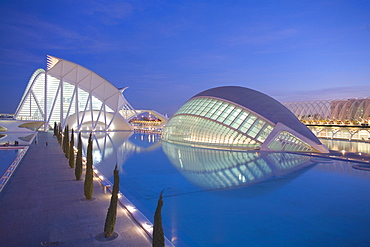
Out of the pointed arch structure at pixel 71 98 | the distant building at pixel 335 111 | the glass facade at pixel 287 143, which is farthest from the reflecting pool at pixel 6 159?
the distant building at pixel 335 111

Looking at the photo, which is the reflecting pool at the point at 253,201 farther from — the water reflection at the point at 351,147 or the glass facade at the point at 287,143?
the water reflection at the point at 351,147

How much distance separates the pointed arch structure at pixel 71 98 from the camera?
161 ft

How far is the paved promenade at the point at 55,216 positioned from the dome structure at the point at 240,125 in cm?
1731

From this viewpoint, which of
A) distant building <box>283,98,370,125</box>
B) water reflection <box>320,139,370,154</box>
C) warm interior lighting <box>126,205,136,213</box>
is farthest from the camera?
distant building <box>283,98,370,125</box>

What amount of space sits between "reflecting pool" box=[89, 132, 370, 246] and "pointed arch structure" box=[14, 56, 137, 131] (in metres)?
37.1

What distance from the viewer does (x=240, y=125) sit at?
87.8ft

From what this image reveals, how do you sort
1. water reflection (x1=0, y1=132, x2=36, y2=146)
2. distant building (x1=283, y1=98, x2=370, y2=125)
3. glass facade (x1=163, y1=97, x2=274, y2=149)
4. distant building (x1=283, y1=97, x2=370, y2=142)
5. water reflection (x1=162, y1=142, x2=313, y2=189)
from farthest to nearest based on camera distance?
1. distant building (x1=283, y1=98, x2=370, y2=125)
2. distant building (x1=283, y1=97, x2=370, y2=142)
3. water reflection (x1=0, y1=132, x2=36, y2=146)
4. glass facade (x1=163, y1=97, x2=274, y2=149)
5. water reflection (x1=162, y1=142, x2=313, y2=189)

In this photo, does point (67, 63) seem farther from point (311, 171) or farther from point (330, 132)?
point (330, 132)

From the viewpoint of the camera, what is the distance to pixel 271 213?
877 centimetres

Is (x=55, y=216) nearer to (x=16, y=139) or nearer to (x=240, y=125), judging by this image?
(x=240, y=125)

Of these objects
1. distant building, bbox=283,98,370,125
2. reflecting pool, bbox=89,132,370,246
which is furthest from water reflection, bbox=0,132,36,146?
distant building, bbox=283,98,370,125

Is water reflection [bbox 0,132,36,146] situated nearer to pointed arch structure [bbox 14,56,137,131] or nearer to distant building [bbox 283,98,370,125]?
pointed arch structure [bbox 14,56,137,131]

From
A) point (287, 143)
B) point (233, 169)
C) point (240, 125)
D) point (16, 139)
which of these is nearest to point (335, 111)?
point (287, 143)

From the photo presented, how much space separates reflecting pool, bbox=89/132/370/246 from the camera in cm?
718
